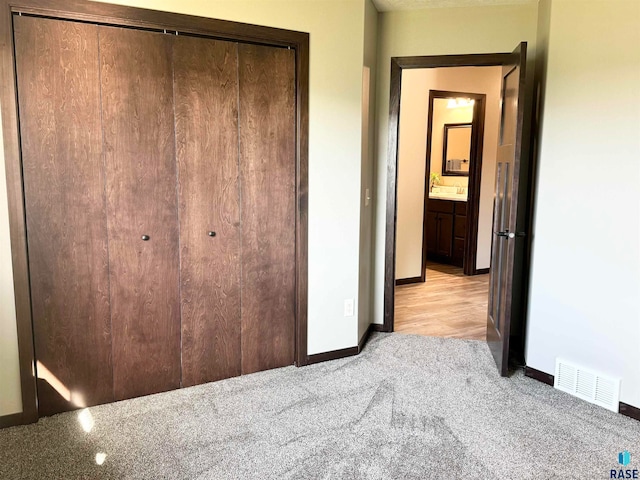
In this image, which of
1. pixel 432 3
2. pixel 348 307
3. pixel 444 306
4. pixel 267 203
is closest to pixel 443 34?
pixel 432 3

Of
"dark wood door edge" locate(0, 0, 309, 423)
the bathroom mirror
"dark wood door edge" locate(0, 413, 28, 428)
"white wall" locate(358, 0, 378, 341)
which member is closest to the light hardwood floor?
"white wall" locate(358, 0, 378, 341)

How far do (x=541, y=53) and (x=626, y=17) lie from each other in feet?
2.24

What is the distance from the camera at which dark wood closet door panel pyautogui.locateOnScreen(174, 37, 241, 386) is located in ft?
8.93

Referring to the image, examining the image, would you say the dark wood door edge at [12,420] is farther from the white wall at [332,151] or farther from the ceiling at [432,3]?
the ceiling at [432,3]

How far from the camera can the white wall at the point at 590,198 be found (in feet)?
8.38

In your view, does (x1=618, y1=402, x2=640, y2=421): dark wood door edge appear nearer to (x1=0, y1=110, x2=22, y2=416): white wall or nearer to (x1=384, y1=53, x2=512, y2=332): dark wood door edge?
(x1=384, y1=53, x2=512, y2=332): dark wood door edge

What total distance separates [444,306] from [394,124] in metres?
1.89

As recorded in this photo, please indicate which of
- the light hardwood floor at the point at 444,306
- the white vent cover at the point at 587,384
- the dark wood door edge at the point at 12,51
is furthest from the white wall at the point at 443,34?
the white vent cover at the point at 587,384

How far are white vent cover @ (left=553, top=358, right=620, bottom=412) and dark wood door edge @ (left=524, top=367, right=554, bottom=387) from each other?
42mm

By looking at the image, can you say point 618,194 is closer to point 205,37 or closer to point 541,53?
point 541,53

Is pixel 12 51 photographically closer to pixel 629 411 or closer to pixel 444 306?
pixel 629 411

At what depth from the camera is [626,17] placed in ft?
8.26

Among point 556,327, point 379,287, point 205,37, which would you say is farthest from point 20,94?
point 556,327

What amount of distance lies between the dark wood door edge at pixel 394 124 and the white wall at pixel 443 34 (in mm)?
43
